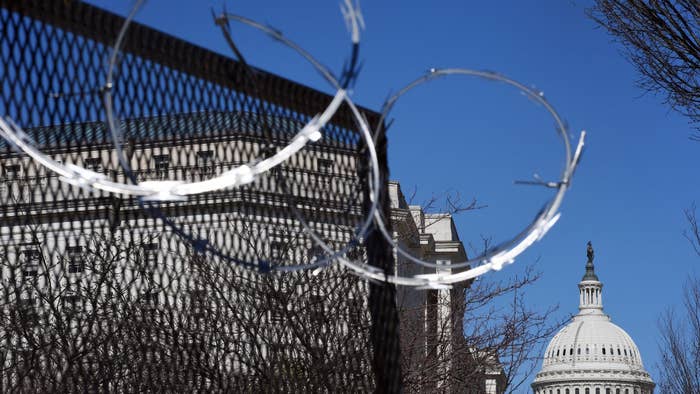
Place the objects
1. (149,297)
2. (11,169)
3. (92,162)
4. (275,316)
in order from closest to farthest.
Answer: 1. (92,162)
2. (11,169)
3. (149,297)
4. (275,316)

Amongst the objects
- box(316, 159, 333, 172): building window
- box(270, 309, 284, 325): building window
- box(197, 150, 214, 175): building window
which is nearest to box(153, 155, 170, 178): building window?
box(197, 150, 214, 175): building window

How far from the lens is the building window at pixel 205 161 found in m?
6.55

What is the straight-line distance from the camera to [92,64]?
536 centimetres

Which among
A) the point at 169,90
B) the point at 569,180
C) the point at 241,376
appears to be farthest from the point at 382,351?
the point at 169,90

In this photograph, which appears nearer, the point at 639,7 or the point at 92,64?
the point at 92,64

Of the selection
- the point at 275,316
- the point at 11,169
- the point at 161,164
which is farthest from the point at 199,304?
the point at 11,169

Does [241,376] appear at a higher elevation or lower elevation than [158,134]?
lower

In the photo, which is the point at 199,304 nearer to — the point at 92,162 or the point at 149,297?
the point at 149,297

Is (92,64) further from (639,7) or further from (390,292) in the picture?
(639,7)

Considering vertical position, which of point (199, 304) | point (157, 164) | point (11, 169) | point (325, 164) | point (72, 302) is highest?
point (325, 164)

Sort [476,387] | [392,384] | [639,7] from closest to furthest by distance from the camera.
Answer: [392,384], [639,7], [476,387]

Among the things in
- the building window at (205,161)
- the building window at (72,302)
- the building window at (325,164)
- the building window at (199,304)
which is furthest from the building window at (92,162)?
the building window at (325,164)

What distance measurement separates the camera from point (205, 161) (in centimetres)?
652

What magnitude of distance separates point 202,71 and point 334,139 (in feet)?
4.87
